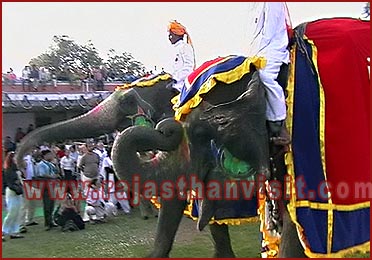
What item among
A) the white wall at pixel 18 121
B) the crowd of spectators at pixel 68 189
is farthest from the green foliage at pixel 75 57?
the crowd of spectators at pixel 68 189

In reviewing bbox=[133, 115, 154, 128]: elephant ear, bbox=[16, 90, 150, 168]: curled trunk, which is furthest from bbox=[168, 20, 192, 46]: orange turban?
bbox=[133, 115, 154, 128]: elephant ear

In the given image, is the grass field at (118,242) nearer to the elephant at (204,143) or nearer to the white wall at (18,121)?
the elephant at (204,143)

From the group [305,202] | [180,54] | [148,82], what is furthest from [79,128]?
[305,202]

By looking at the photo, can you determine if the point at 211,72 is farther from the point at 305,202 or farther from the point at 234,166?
the point at 305,202

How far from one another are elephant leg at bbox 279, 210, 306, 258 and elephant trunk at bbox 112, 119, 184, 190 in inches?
33.7

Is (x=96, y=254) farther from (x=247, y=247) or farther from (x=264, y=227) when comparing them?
(x=264, y=227)

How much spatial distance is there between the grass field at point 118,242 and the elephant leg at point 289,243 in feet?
5.29

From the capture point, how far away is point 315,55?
3.91 meters

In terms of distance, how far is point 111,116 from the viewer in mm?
5348

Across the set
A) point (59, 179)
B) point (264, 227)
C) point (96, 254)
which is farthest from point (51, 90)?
point (264, 227)

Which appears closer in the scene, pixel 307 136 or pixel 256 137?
pixel 256 137

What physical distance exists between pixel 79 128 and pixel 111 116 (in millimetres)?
345

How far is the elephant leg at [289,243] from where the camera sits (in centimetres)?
387

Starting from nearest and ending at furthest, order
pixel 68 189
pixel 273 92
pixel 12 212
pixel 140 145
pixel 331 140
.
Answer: pixel 140 145, pixel 273 92, pixel 331 140, pixel 12 212, pixel 68 189
